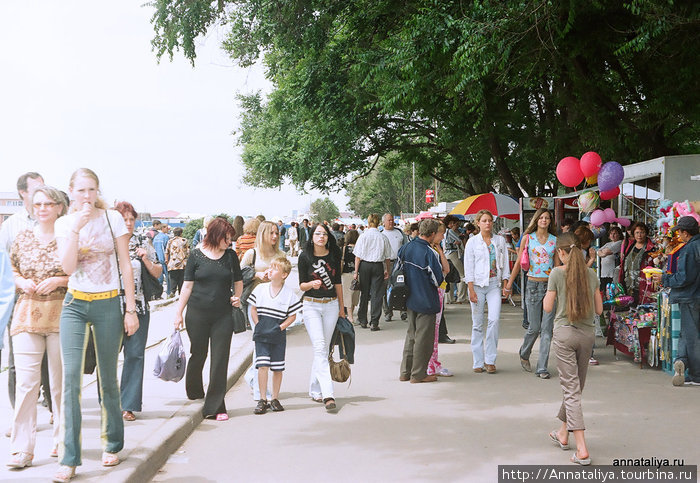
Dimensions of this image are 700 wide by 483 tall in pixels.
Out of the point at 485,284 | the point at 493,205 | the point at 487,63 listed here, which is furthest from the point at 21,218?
the point at 493,205

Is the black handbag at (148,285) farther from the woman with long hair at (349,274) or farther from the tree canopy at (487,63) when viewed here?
the woman with long hair at (349,274)

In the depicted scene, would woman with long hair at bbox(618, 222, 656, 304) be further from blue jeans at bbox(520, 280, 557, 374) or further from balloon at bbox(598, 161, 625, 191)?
blue jeans at bbox(520, 280, 557, 374)

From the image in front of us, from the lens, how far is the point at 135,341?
5.94 meters

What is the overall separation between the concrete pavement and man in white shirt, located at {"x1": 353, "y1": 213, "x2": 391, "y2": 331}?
356 centimetres

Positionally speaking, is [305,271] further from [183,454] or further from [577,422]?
[577,422]

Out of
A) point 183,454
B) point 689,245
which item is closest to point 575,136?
point 689,245

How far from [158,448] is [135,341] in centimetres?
115

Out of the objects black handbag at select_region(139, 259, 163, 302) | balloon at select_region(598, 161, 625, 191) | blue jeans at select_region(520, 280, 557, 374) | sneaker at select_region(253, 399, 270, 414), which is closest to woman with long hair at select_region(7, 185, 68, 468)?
black handbag at select_region(139, 259, 163, 302)

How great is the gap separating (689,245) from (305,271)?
4.10 metres

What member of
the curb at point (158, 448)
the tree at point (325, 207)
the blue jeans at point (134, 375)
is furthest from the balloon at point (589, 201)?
the tree at point (325, 207)

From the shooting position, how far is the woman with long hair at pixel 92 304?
4332 mm

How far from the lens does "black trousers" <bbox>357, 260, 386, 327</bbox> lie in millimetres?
12117

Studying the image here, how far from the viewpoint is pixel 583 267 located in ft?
17.0

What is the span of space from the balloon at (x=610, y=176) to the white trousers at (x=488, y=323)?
3.91 meters
